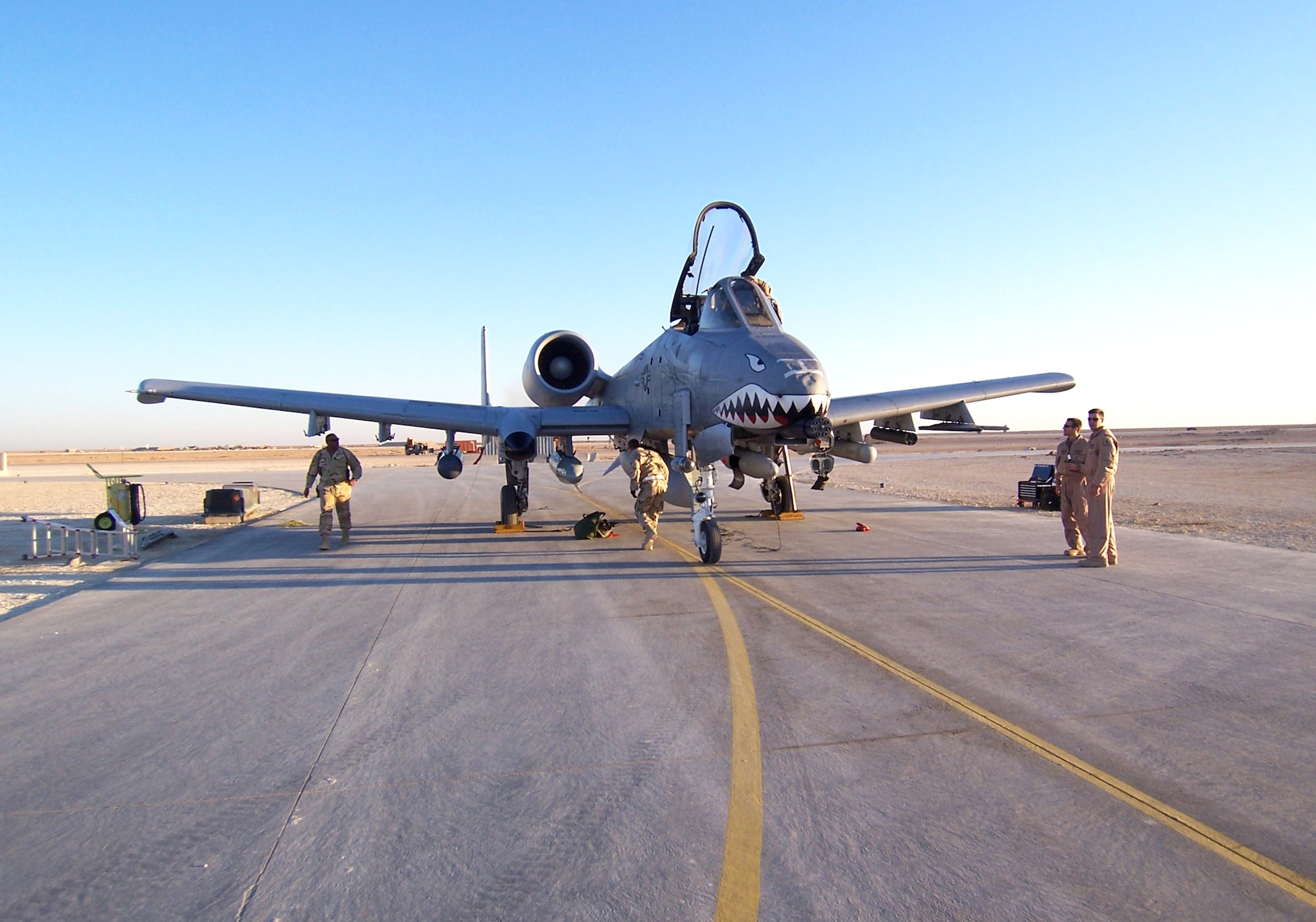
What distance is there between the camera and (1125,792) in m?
3.40

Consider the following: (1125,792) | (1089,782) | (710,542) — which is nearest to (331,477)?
(710,542)

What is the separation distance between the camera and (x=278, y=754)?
4012 mm

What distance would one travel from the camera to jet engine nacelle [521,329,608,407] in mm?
15609

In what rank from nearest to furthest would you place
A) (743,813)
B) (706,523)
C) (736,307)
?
(743,813) → (706,523) → (736,307)

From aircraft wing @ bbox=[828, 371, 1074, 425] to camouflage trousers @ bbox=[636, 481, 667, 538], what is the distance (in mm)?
3779

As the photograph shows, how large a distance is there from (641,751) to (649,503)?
756cm

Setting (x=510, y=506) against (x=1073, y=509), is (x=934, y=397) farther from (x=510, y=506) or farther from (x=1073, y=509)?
(x=510, y=506)

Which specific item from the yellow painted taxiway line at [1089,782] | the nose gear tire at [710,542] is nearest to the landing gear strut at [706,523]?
the nose gear tire at [710,542]

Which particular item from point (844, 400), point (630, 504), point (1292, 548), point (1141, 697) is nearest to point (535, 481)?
point (630, 504)

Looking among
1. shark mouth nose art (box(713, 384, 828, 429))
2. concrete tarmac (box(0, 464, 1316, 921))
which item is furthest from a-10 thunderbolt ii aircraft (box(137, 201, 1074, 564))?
concrete tarmac (box(0, 464, 1316, 921))

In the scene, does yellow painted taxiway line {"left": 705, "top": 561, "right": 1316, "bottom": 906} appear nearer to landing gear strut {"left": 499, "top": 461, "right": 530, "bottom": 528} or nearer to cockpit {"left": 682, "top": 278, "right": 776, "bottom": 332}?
cockpit {"left": 682, "top": 278, "right": 776, "bottom": 332}

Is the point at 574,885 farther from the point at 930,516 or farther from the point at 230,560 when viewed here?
the point at 930,516

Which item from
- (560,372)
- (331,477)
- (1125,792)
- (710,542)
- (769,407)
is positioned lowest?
(1125,792)

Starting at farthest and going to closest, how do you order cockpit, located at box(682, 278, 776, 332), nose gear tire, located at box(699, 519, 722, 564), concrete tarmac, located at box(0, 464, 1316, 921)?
cockpit, located at box(682, 278, 776, 332), nose gear tire, located at box(699, 519, 722, 564), concrete tarmac, located at box(0, 464, 1316, 921)
